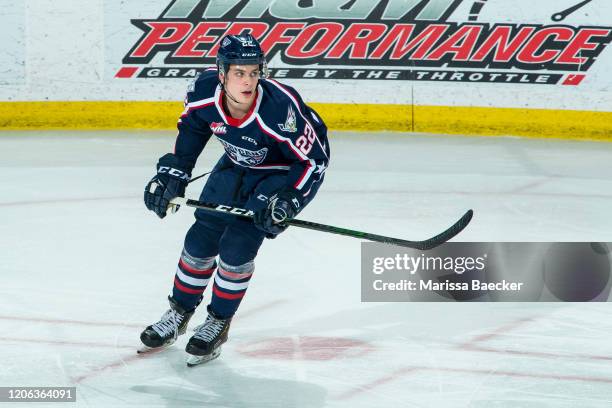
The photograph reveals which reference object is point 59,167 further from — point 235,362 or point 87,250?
point 235,362

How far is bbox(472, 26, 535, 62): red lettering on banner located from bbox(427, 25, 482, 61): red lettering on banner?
79 mm

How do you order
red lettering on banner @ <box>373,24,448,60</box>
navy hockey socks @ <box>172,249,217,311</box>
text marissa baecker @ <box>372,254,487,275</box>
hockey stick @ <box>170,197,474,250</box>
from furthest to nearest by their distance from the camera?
red lettering on banner @ <box>373,24,448,60</box> → text marissa baecker @ <box>372,254,487,275</box> → navy hockey socks @ <box>172,249,217,311</box> → hockey stick @ <box>170,197,474,250</box>

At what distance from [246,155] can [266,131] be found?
124 millimetres

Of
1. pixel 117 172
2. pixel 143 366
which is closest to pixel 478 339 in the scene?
pixel 143 366

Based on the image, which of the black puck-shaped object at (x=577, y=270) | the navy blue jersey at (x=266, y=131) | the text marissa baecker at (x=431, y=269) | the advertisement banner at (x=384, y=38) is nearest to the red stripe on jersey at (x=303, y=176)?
the navy blue jersey at (x=266, y=131)

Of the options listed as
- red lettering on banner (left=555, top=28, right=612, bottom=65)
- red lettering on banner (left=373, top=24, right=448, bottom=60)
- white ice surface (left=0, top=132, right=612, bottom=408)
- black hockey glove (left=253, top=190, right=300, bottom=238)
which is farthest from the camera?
red lettering on banner (left=373, top=24, right=448, bottom=60)

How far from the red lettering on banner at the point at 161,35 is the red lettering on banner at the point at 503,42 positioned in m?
2.14

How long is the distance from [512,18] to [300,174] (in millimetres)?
4923

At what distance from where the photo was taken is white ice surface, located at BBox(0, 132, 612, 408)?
2.83 meters

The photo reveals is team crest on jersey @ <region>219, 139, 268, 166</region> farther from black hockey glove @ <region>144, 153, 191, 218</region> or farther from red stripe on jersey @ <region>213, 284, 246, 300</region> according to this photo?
red stripe on jersey @ <region>213, 284, 246, 300</region>

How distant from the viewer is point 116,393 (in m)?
2.75

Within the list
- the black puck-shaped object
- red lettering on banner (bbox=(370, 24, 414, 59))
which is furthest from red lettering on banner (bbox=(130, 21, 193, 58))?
the black puck-shaped object

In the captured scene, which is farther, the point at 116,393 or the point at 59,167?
the point at 59,167

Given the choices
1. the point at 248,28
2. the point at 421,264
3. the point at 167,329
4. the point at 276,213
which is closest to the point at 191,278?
the point at 167,329
